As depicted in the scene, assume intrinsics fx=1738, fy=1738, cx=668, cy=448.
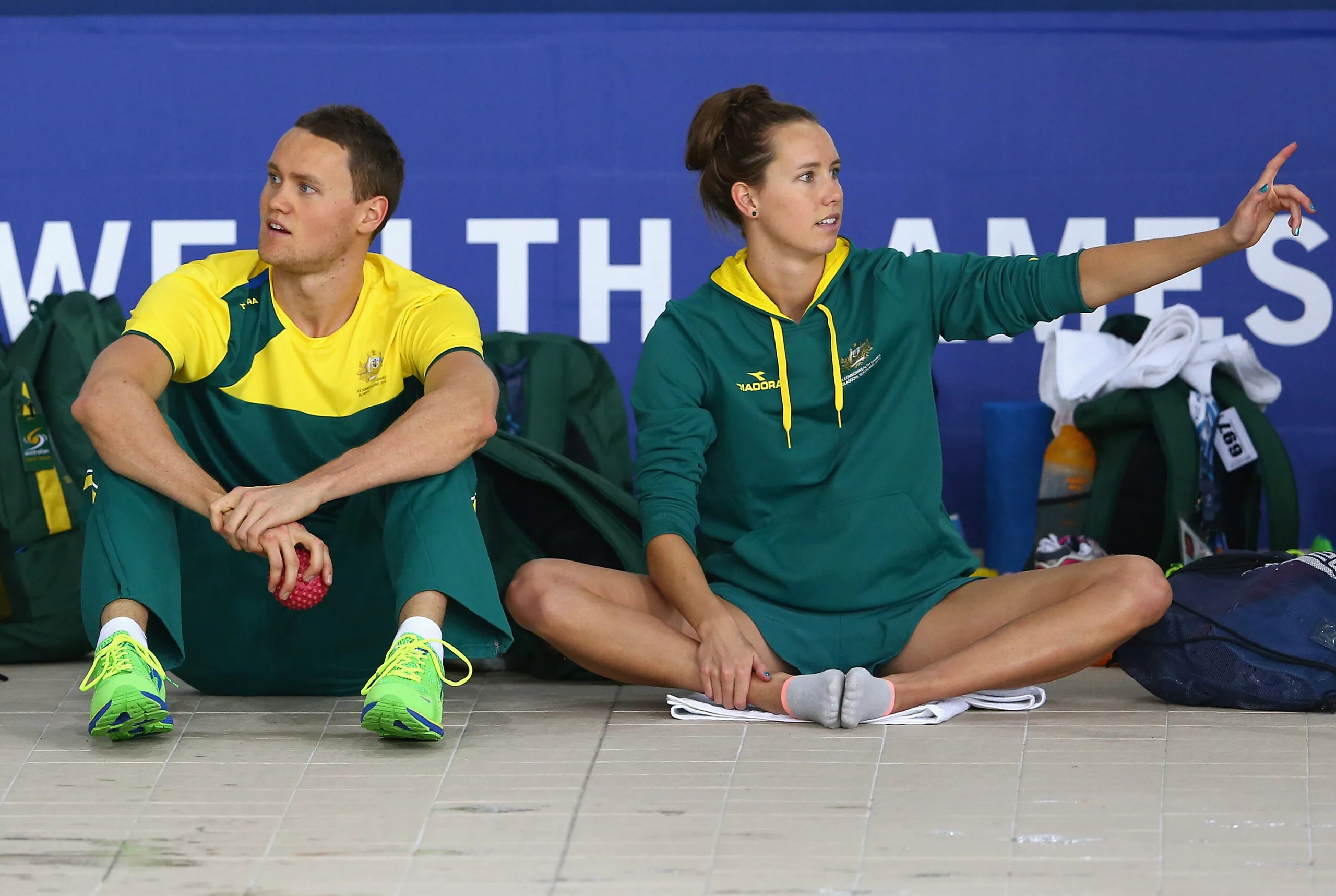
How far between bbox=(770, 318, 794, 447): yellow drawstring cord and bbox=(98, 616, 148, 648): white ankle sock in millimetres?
1069

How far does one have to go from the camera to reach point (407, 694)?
98.1 inches

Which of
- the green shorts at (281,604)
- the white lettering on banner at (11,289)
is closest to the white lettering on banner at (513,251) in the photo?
the white lettering on banner at (11,289)

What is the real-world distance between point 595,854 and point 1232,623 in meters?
1.23

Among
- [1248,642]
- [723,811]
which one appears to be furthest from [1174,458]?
[723,811]

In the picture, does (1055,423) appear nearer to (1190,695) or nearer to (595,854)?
(1190,695)

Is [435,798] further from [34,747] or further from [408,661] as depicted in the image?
[34,747]

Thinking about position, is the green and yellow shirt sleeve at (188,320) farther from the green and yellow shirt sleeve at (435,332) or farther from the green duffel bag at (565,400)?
the green duffel bag at (565,400)

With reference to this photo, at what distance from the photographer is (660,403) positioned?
2865 mm

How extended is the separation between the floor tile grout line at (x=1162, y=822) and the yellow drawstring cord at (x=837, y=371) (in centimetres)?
71

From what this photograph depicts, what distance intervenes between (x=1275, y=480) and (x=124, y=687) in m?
2.45

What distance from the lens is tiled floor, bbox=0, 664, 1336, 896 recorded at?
1991 mm

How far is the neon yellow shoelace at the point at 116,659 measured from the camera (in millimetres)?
2508

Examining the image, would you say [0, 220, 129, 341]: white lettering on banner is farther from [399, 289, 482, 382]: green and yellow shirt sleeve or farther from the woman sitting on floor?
the woman sitting on floor

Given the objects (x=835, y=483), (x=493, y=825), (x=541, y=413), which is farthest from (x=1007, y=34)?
(x=493, y=825)
